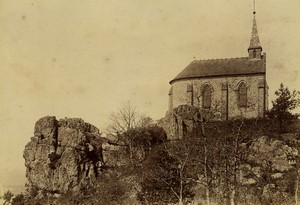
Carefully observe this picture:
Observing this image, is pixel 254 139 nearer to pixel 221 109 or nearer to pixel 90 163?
pixel 221 109

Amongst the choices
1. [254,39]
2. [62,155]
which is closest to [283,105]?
[254,39]

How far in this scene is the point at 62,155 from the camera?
43.3 metres

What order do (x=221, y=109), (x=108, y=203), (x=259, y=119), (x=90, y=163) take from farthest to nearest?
(x=221, y=109)
(x=259, y=119)
(x=90, y=163)
(x=108, y=203)

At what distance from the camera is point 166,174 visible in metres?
37.5

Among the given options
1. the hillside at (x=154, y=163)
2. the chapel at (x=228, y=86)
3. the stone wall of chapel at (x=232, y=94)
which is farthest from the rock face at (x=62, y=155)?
the chapel at (x=228, y=86)

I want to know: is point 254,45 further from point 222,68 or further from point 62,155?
point 62,155

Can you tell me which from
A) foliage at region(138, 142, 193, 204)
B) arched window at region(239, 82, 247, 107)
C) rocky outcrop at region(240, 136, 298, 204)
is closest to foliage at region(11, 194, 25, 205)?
foliage at region(138, 142, 193, 204)

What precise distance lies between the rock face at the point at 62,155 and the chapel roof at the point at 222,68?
15407 millimetres

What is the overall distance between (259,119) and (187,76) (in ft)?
39.0

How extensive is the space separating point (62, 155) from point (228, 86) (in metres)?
21.5

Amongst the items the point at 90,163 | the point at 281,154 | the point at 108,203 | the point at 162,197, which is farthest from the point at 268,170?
the point at 90,163

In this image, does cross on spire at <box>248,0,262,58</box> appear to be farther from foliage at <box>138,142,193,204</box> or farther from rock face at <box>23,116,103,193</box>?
rock face at <box>23,116,103,193</box>

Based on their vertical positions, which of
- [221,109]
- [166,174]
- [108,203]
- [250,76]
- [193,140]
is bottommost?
[108,203]

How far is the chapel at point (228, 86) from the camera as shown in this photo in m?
50.9
